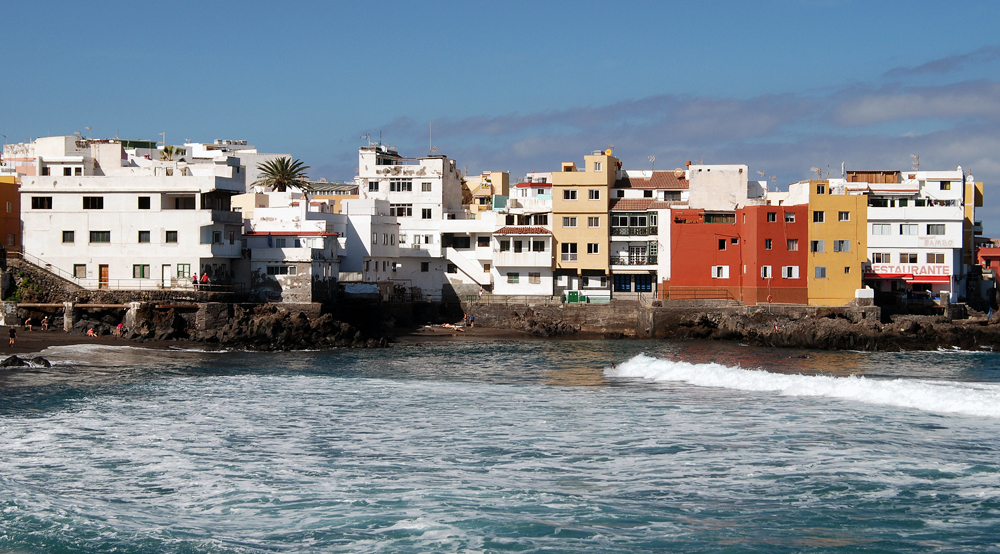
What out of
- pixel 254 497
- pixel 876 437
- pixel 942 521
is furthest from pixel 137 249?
pixel 942 521

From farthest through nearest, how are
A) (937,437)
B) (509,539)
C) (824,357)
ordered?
(824,357) < (937,437) < (509,539)

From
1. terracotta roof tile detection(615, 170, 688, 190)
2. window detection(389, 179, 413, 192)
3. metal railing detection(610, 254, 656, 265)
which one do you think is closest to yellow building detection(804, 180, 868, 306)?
metal railing detection(610, 254, 656, 265)

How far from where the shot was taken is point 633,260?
Result: 2596 inches

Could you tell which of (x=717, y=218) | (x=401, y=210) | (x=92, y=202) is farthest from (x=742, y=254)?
(x=92, y=202)

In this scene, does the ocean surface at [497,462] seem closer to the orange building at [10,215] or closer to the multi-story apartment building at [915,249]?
the orange building at [10,215]

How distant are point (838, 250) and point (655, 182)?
16.0 m

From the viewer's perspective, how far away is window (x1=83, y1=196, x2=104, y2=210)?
54969 mm

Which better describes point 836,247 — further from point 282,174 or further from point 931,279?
point 282,174

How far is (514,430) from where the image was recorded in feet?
86.3

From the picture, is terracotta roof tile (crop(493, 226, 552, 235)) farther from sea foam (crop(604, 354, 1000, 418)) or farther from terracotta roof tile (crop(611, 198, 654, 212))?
sea foam (crop(604, 354, 1000, 418))

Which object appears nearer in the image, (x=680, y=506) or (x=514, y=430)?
(x=680, y=506)

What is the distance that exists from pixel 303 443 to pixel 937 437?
16.9m

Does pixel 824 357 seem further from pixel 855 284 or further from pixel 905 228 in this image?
pixel 905 228

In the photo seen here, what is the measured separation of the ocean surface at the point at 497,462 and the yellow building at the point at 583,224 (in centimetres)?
2784
